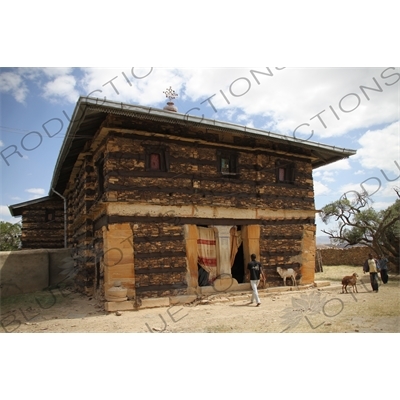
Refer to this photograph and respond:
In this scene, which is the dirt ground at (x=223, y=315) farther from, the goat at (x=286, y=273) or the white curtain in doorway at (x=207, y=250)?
the white curtain in doorway at (x=207, y=250)

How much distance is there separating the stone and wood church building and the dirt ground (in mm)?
709

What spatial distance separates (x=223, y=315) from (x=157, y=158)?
5.14 m

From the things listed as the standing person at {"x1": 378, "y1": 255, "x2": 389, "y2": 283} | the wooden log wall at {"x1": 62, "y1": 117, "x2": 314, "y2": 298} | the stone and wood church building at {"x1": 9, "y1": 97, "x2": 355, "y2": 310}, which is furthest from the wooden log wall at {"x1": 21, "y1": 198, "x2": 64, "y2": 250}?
the standing person at {"x1": 378, "y1": 255, "x2": 389, "y2": 283}

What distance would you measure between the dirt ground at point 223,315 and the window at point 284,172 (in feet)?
14.1

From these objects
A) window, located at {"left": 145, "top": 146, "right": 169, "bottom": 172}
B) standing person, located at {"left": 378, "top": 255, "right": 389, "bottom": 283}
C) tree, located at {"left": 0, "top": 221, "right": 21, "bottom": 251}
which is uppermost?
window, located at {"left": 145, "top": 146, "right": 169, "bottom": 172}

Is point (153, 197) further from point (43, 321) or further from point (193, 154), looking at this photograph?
point (43, 321)

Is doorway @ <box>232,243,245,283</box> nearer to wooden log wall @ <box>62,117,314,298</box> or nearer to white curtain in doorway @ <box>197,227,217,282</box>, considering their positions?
wooden log wall @ <box>62,117,314,298</box>

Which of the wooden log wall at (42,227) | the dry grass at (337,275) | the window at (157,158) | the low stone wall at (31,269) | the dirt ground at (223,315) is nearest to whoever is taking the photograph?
the dirt ground at (223,315)

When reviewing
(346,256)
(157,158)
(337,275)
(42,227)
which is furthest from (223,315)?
(346,256)

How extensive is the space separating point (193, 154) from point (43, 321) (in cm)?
660

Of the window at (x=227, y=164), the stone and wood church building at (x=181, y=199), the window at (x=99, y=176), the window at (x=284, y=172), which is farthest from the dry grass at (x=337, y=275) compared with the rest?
the window at (x=99, y=176)

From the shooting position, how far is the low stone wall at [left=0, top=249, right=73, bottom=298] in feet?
43.5

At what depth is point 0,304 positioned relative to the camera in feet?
39.7

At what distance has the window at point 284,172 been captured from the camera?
14472mm
